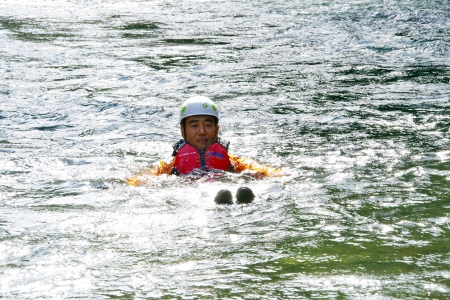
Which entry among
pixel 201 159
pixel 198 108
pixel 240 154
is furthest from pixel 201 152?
pixel 240 154

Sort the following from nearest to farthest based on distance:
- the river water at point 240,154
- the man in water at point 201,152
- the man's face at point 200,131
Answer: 1. the river water at point 240,154
2. the man in water at point 201,152
3. the man's face at point 200,131

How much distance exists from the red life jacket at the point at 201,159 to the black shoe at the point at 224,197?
1.85 m

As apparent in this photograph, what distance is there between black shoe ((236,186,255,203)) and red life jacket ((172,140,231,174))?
1.87 m

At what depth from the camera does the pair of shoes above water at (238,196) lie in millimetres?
7191

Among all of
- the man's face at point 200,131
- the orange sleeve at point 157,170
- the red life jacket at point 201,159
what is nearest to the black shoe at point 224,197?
the orange sleeve at point 157,170

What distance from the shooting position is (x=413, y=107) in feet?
38.9

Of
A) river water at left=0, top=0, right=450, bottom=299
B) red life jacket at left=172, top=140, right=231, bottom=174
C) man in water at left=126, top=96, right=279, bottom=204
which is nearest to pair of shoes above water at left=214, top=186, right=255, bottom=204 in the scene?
river water at left=0, top=0, right=450, bottom=299

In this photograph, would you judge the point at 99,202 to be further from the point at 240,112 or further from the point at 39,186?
the point at 240,112

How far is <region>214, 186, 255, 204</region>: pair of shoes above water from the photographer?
23.6 feet

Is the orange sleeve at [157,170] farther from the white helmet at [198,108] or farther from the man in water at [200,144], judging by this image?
the white helmet at [198,108]

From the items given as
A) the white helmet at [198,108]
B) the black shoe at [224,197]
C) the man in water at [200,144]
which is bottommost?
the black shoe at [224,197]

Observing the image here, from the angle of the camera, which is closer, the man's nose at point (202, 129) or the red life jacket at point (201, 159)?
the red life jacket at point (201, 159)

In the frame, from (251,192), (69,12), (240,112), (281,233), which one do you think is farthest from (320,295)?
(69,12)

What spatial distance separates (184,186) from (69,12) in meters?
18.5
